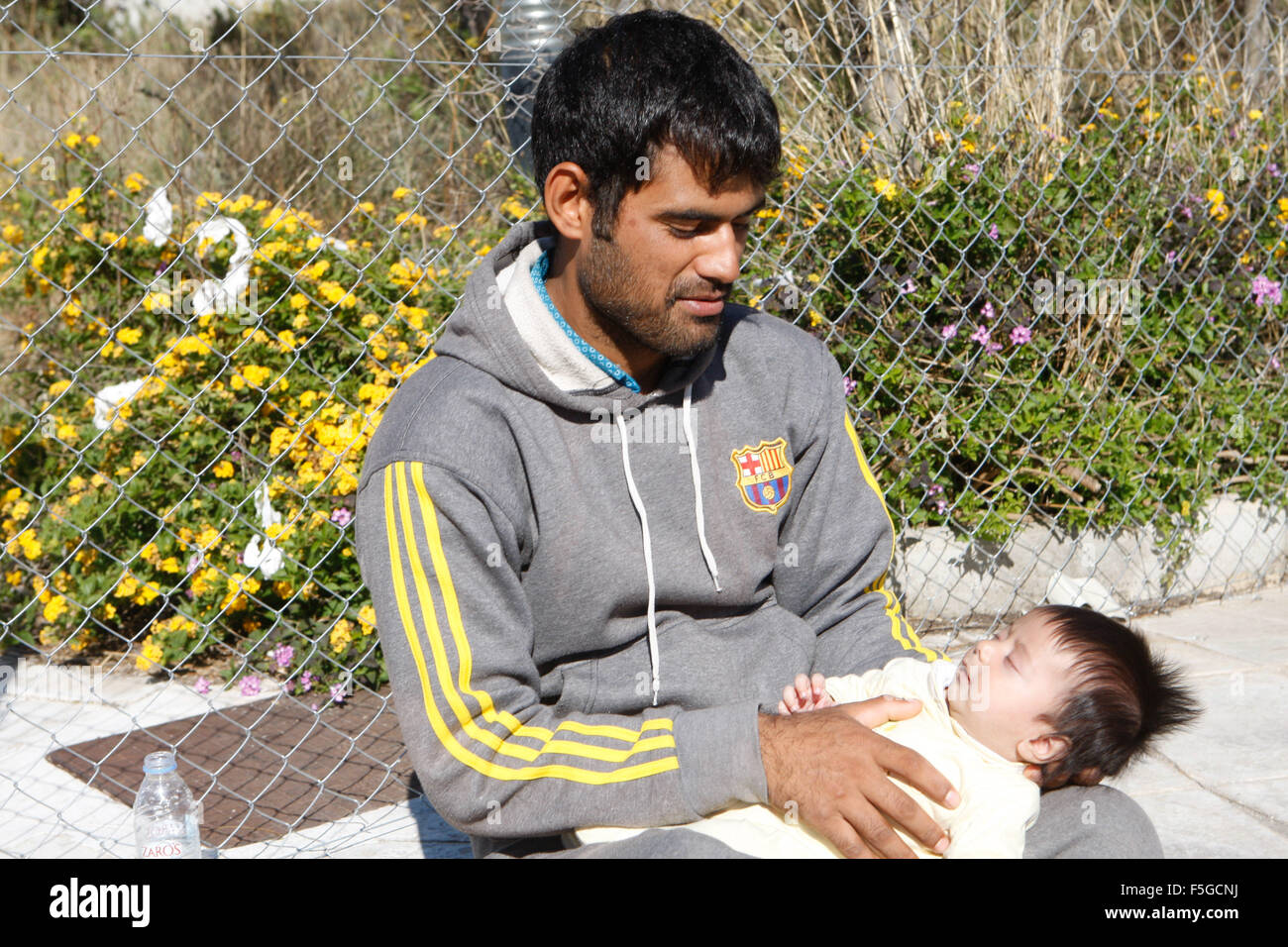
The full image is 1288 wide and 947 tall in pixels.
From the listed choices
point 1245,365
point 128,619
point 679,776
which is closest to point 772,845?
point 679,776

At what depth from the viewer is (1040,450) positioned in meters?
3.96

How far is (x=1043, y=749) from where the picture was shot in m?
1.98

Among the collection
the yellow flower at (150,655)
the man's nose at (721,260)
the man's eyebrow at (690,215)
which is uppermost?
the man's eyebrow at (690,215)

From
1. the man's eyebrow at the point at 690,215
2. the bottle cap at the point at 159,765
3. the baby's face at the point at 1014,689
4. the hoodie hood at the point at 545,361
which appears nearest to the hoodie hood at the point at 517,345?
the hoodie hood at the point at 545,361

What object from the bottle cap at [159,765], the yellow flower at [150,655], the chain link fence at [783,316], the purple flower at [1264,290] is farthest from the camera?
the purple flower at [1264,290]

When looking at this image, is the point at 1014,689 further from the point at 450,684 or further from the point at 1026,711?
the point at 450,684

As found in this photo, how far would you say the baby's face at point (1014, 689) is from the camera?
199 centimetres

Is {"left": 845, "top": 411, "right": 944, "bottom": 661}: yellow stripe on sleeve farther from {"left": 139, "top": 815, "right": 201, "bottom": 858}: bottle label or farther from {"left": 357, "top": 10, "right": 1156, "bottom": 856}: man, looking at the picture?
{"left": 139, "top": 815, "right": 201, "bottom": 858}: bottle label

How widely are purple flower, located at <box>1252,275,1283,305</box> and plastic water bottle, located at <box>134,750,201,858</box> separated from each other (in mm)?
3833

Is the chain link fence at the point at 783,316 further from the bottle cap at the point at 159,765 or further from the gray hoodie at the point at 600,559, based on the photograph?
the gray hoodie at the point at 600,559

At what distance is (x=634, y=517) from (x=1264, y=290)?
323 cm

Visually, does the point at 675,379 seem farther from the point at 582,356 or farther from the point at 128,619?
the point at 128,619

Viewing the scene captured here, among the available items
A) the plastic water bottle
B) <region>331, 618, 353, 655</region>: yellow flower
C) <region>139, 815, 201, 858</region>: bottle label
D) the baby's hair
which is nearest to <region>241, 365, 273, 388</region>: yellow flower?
<region>331, 618, 353, 655</region>: yellow flower
